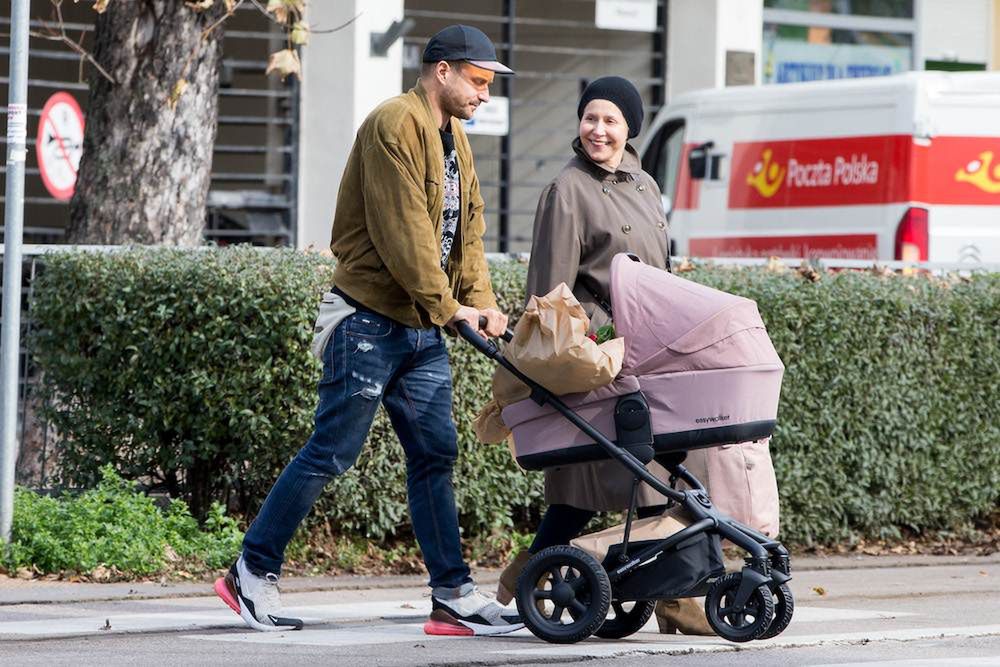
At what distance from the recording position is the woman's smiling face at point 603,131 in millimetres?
6242

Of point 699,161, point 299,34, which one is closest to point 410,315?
point 299,34

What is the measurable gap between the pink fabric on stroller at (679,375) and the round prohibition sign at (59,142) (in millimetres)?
8058

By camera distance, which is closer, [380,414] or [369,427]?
[369,427]

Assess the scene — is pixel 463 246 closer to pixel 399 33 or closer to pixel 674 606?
pixel 674 606

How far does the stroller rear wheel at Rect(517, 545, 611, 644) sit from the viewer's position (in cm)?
578

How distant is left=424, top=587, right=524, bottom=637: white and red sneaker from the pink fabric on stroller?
0.60m

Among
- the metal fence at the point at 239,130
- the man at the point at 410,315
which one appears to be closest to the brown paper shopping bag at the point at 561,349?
the man at the point at 410,315

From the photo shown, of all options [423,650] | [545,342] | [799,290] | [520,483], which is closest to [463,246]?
[545,342]

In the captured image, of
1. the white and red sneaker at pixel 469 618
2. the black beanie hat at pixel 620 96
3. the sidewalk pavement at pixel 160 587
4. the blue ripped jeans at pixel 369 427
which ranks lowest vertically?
the sidewalk pavement at pixel 160 587

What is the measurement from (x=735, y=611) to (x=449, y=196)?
1.60 meters

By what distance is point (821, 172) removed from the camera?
1455 centimetres

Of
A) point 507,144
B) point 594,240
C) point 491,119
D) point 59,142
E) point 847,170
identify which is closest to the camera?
point 594,240

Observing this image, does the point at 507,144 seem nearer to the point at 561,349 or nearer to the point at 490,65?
the point at 490,65

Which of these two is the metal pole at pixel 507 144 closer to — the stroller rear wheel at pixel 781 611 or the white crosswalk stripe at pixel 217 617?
the white crosswalk stripe at pixel 217 617
